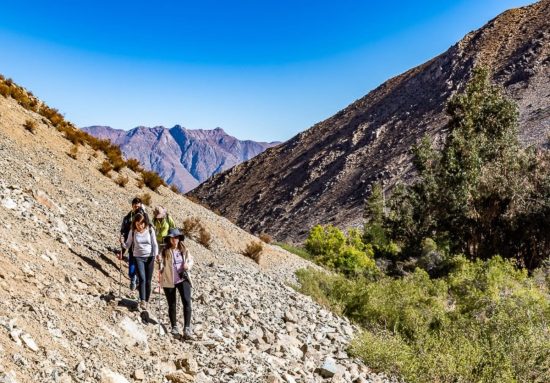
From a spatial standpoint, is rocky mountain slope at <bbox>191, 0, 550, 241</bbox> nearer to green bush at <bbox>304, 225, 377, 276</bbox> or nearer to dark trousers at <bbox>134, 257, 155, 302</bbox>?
green bush at <bbox>304, 225, 377, 276</bbox>

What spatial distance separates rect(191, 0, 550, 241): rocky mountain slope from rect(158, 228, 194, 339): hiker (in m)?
56.6

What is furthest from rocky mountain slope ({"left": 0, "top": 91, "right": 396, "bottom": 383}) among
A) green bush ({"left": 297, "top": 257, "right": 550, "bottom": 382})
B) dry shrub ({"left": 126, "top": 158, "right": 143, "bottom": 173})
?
dry shrub ({"left": 126, "top": 158, "right": 143, "bottom": 173})

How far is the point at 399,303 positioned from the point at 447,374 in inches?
146

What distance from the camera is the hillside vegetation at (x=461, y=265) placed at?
373 inches

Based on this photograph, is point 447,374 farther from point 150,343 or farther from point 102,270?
point 102,270

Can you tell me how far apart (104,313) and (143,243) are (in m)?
1.75

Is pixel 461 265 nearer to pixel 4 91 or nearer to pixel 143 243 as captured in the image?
A: pixel 143 243

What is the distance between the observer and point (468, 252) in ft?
87.9

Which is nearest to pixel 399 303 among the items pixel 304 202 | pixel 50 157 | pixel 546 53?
pixel 50 157

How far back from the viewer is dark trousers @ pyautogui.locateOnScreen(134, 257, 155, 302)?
28.1 ft

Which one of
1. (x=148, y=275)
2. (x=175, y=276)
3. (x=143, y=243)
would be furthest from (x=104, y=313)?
(x=143, y=243)

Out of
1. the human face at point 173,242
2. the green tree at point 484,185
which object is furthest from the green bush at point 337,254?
the human face at point 173,242

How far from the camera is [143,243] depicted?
8836 millimetres

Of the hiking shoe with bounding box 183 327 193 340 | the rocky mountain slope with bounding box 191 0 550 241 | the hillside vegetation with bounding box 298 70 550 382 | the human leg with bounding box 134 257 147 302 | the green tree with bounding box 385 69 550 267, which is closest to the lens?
the hiking shoe with bounding box 183 327 193 340
